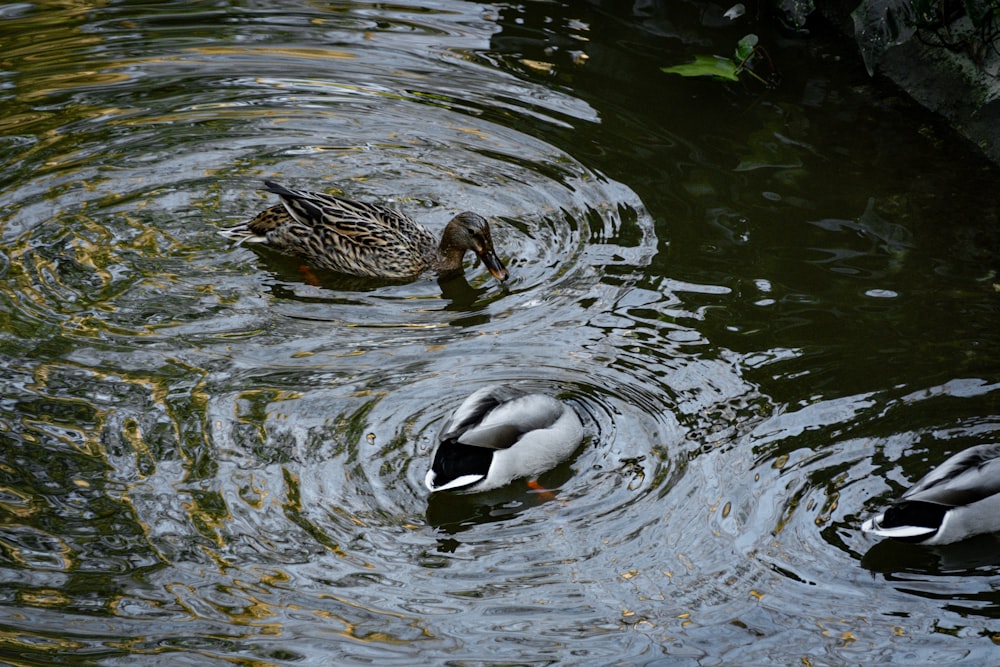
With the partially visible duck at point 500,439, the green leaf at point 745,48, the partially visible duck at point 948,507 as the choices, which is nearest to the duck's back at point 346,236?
the partially visible duck at point 500,439

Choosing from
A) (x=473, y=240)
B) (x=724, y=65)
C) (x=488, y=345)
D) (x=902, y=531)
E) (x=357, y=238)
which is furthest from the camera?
(x=724, y=65)

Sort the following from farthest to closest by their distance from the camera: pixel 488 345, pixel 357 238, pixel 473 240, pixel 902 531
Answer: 1. pixel 357 238
2. pixel 473 240
3. pixel 488 345
4. pixel 902 531

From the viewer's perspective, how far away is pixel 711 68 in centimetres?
984

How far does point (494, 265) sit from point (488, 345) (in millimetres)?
901

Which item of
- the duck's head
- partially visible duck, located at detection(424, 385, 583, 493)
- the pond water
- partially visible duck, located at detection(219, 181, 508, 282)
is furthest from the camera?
partially visible duck, located at detection(219, 181, 508, 282)

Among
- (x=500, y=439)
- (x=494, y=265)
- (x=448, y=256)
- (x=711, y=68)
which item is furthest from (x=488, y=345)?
(x=711, y=68)

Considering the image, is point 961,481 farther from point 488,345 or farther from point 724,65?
point 724,65

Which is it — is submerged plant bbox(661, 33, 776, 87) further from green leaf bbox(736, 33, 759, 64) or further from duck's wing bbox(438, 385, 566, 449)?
duck's wing bbox(438, 385, 566, 449)

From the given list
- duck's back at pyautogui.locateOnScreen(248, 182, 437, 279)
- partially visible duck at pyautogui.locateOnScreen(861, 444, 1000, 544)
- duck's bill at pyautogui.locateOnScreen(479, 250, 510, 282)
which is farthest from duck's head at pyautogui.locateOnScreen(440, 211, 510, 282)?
partially visible duck at pyautogui.locateOnScreen(861, 444, 1000, 544)

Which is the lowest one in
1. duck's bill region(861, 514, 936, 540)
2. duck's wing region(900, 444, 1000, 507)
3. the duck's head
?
duck's bill region(861, 514, 936, 540)

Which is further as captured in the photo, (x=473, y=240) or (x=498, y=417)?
(x=473, y=240)

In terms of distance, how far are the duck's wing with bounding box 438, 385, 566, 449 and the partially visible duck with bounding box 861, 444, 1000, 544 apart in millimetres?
1568

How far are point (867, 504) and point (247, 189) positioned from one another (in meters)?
4.86

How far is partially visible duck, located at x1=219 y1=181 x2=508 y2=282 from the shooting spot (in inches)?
314
